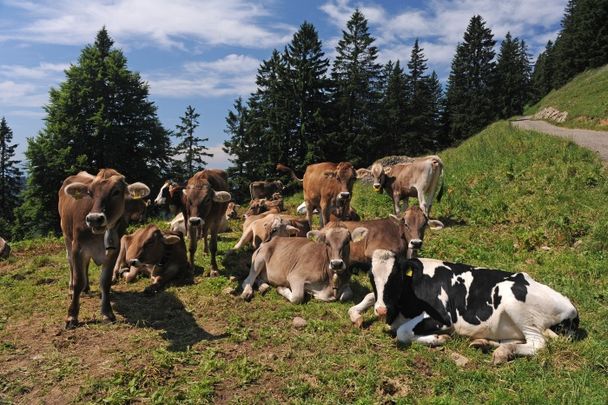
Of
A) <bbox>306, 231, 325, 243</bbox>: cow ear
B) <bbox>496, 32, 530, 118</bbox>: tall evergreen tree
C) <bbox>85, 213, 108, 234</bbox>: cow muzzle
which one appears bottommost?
<bbox>306, 231, 325, 243</bbox>: cow ear

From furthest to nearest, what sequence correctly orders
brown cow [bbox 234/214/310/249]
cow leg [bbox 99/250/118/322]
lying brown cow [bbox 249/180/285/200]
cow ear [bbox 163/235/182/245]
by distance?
lying brown cow [bbox 249/180/285/200]
brown cow [bbox 234/214/310/249]
cow ear [bbox 163/235/182/245]
cow leg [bbox 99/250/118/322]

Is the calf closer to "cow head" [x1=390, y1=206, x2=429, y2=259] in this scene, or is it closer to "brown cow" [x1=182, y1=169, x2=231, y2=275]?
"cow head" [x1=390, y1=206, x2=429, y2=259]

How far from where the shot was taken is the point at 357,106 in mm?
52938

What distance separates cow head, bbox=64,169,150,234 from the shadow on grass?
5.17 feet

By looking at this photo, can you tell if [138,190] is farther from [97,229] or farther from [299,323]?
[299,323]

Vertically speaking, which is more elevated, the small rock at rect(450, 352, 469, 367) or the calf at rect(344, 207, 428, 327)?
the calf at rect(344, 207, 428, 327)

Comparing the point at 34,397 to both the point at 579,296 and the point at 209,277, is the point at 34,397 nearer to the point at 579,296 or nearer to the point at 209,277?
the point at 209,277

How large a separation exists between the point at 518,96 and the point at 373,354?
72473 mm

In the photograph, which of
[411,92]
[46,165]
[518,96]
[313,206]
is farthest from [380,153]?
[313,206]

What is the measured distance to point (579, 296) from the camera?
671 centimetres

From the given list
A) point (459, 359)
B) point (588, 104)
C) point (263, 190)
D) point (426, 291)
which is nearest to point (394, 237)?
point (426, 291)

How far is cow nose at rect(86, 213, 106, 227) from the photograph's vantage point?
5.80 m

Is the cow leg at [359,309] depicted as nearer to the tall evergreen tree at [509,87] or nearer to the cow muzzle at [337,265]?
the cow muzzle at [337,265]

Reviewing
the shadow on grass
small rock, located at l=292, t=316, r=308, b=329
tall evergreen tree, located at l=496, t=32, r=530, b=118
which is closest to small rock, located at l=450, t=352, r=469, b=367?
small rock, located at l=292, t=316, r=308, b=329
